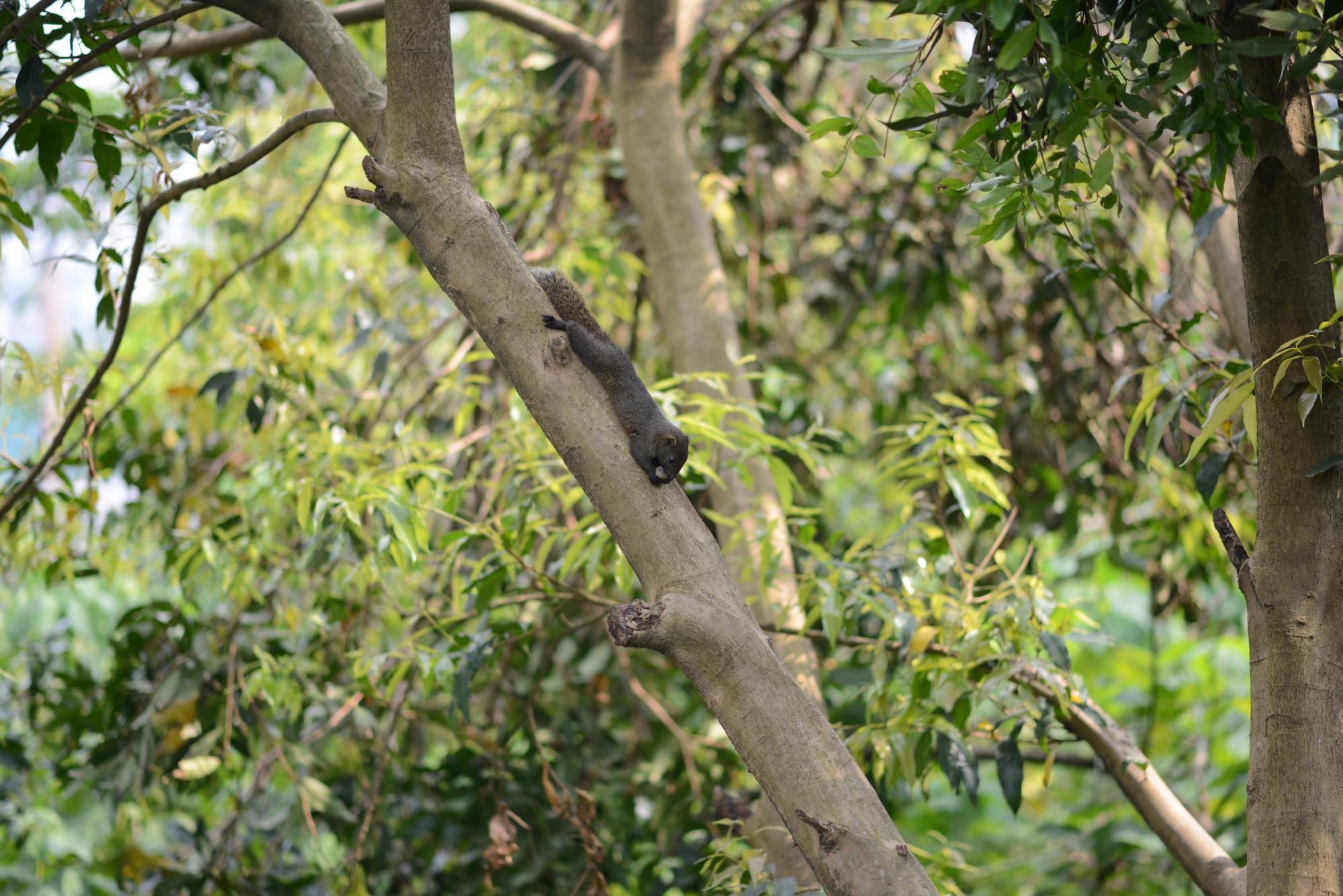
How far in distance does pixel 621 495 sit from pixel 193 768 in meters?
2.22

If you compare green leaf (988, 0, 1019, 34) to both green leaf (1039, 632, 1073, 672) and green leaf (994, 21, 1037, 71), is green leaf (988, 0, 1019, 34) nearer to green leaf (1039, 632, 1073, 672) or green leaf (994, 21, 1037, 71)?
green leaf (994, 21, 1037, 71)

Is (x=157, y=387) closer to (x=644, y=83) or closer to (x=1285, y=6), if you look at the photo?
(x=644, y=83)

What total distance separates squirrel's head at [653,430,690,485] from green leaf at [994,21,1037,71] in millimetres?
661

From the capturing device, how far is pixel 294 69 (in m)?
6.08

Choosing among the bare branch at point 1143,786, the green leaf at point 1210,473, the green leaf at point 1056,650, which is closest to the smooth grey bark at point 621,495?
the bare branch at point 1143,786

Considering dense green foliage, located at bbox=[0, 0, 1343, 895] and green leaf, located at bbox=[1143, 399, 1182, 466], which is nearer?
green leaf, located at bbox=[1143, 399, 1182, 466]

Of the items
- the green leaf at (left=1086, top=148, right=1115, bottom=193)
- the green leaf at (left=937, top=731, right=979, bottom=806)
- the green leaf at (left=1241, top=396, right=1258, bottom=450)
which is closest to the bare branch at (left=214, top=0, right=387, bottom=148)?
the green leaf at (left=1086, top=148, right=1115, bottom=193)

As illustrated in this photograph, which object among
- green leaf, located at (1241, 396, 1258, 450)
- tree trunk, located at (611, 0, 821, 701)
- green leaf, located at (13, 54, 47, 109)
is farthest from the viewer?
tree trunk, located at (611, 0, 821, 701)

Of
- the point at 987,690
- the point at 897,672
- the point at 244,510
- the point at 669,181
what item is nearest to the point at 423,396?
the point at 244,510

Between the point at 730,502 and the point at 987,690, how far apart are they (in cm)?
91

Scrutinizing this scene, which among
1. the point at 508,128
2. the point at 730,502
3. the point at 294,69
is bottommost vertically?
the point at 730,502

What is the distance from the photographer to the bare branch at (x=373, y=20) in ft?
7.88

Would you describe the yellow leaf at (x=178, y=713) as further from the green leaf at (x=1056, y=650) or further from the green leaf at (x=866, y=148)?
the green leaf at (x=866, y=148)

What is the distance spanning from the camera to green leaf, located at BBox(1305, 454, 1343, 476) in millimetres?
1375
